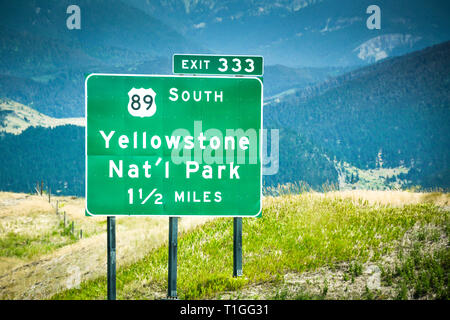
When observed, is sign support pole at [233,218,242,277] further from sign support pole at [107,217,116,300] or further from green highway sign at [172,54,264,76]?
green highway sign at [172,54,264,76]

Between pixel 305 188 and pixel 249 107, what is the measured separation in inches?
275

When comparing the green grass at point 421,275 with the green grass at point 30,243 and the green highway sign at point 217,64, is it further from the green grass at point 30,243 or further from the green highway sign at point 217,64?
the green grass at point 30,243

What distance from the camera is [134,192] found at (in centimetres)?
796

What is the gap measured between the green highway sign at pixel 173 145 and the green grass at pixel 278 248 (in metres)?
1.61

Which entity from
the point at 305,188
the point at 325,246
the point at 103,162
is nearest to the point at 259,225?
the point at 325,246

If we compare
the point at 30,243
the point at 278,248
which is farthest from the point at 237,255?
the point at 30,243

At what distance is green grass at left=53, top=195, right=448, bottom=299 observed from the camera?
877 centimetres

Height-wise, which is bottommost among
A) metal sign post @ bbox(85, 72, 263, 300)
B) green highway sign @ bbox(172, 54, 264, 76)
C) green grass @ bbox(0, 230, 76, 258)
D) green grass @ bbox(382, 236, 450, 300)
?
green grass @ bbox(0, 230, 76, 258)

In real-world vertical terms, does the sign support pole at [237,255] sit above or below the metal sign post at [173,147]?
below

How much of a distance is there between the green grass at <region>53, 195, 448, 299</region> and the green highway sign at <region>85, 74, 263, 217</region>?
1.61 m

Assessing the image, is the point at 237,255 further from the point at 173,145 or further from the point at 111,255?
the point at 173,145

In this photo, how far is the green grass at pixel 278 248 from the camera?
8773mm

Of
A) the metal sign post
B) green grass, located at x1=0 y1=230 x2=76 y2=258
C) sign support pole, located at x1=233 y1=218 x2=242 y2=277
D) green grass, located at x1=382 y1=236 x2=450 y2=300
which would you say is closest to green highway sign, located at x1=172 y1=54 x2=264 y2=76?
the metal sign post

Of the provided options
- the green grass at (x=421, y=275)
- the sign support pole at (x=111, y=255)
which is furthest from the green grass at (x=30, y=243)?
the green grass at (x=421, y=275)
